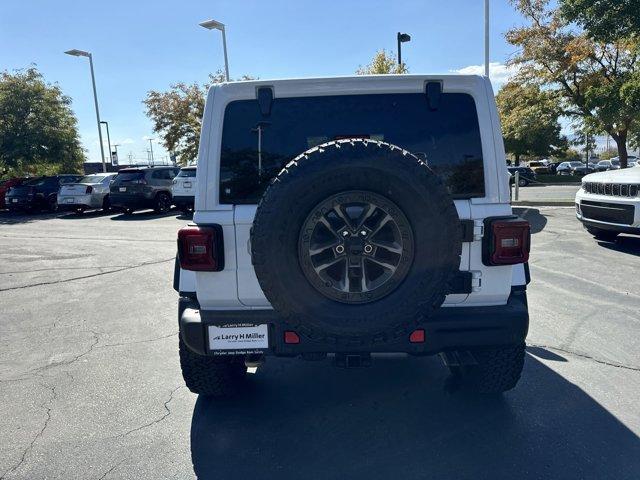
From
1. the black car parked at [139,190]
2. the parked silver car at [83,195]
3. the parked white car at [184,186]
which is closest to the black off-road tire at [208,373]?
the parked white car at [184,186]

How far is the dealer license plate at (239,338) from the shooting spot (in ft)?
8.91

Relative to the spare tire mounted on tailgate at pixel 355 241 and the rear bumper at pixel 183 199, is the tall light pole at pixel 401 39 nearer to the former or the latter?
the rear bumper at pixel 183 199

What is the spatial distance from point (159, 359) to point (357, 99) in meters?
2.87

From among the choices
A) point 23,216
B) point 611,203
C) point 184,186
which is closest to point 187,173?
point 184,186

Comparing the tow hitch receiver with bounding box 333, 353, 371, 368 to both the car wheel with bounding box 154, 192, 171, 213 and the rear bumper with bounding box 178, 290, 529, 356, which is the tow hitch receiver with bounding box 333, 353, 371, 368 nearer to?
the rear bumper with bounding box 178, 290, 529, 356

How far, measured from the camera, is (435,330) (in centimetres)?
266

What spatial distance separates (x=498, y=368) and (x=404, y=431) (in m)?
0.76

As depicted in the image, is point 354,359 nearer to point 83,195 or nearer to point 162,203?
point 162,203

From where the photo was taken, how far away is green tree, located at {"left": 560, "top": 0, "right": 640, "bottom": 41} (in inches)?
509

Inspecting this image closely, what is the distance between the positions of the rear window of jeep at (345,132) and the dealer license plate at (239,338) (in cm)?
Result: 72

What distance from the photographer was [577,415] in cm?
315

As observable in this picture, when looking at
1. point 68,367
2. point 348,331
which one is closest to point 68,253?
point 68,367

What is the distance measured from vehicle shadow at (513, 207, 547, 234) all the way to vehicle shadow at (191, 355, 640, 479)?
319 inches

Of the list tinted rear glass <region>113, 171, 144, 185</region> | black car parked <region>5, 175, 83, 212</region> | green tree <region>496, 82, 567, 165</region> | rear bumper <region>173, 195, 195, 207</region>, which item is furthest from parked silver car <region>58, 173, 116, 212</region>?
green tree <region>496, 82, 567, 165</region>
